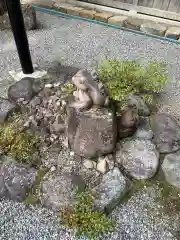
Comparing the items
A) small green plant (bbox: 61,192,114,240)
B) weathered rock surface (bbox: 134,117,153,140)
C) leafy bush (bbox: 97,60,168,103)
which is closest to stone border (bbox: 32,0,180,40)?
leafy bush (bbox: 97,60,168,103)

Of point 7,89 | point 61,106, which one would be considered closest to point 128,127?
point 61,106

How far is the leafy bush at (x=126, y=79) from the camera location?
2910mm

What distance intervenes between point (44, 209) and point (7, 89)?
195cm

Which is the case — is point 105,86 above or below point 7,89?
above

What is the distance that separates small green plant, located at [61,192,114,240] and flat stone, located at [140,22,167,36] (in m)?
3.64

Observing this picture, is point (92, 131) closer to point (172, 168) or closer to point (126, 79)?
point (126, 79)

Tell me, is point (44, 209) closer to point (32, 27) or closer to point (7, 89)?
point (7, 89)

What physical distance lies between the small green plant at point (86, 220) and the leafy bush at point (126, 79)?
1154 millimetres

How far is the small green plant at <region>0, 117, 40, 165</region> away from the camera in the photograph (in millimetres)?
3021

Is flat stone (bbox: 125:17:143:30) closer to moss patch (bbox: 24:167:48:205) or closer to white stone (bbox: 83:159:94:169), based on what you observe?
white stone (bbox: 83:159:94:169)

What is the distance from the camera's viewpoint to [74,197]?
2686 mm

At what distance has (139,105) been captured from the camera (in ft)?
11.3

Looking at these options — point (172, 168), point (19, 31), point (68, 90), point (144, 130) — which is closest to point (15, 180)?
point (68, 90)

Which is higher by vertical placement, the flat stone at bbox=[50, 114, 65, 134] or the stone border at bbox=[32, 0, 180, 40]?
the stone border at bbox=[32, 0, 180, 40]
